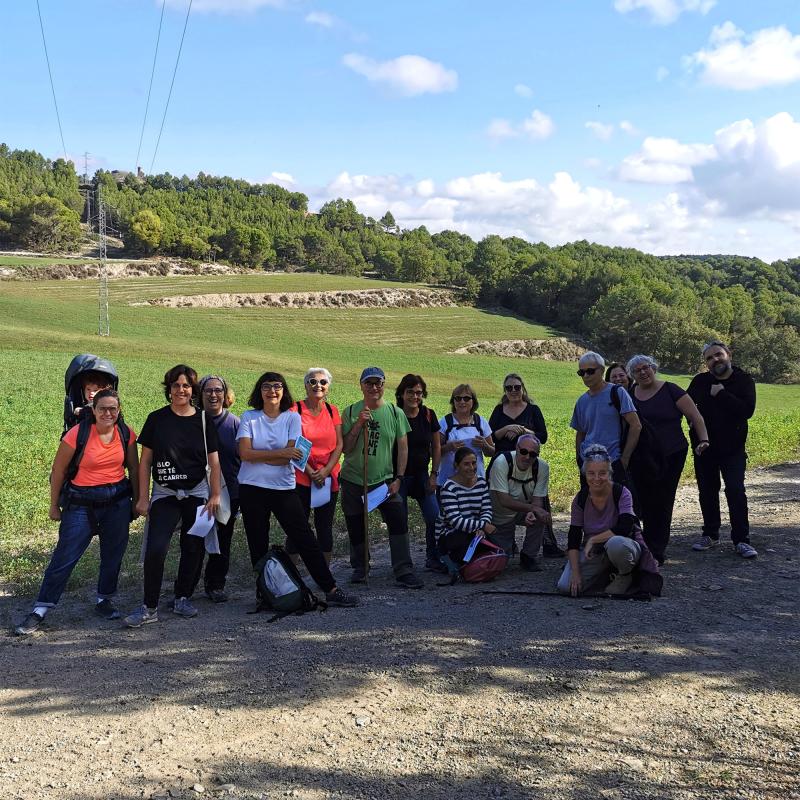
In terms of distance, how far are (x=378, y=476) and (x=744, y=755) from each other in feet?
13.0

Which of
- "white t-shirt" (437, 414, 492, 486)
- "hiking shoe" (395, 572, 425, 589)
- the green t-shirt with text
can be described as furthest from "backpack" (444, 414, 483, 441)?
"hiking shoe" (395, 572, 425, 589)

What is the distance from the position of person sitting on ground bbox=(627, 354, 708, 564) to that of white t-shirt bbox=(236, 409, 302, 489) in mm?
3365

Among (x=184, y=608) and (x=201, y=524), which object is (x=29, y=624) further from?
(x=201, y=524)

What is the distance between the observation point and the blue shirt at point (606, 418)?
7.12 metres

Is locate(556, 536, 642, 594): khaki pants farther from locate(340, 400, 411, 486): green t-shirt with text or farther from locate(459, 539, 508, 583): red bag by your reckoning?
locate(340, 400, 411, 486): green t-shirt with text

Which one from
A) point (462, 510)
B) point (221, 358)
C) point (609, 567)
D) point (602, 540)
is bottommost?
point (609, 567)

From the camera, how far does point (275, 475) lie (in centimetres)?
623

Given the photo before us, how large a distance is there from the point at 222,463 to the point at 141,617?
4.99 feet

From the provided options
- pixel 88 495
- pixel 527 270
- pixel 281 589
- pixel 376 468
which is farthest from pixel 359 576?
pixel 527 270

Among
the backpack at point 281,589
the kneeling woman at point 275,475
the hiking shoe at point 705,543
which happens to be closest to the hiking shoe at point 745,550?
the hiking shoe at point 705,543

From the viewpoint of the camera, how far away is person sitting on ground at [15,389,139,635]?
230 inches

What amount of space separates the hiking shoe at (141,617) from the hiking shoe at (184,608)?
197mm

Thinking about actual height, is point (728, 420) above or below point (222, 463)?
above

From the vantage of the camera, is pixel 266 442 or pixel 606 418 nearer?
pixel 266 442
